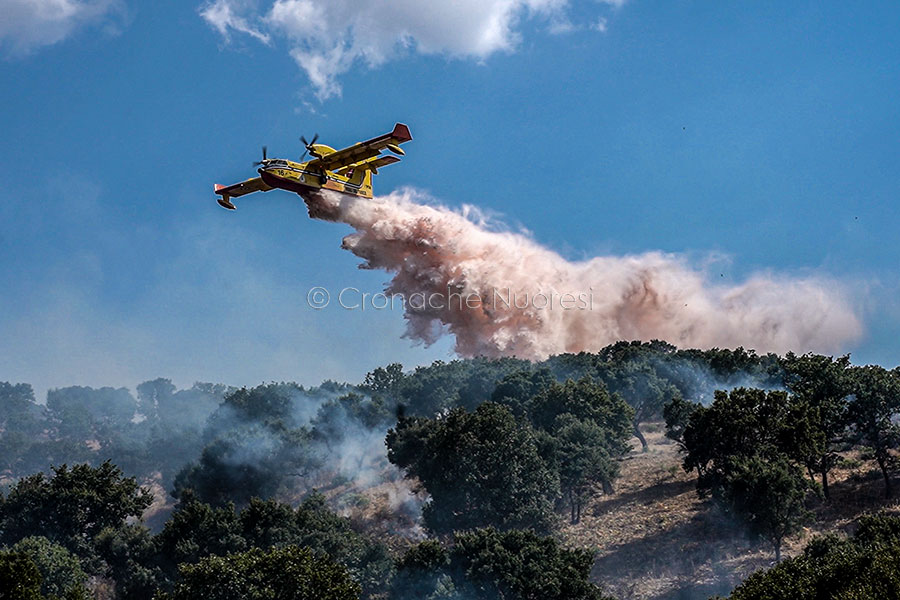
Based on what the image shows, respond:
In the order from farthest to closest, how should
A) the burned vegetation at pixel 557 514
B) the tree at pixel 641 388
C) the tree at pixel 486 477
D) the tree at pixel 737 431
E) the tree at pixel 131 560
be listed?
the tree at pixel 641 388, the tree at pixel 486 477, the tree at pixel 737 431, the tree at pixel 131 560, the burned vegetation at pixel 557 514

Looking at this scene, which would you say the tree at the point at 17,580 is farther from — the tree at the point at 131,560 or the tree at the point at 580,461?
the tree at the point at 580,461

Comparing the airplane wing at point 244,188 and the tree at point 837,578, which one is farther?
the airplane wing at point 244,188

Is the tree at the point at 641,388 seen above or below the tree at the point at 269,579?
above

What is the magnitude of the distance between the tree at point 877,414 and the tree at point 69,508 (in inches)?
2305

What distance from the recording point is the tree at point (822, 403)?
→ 189 feet

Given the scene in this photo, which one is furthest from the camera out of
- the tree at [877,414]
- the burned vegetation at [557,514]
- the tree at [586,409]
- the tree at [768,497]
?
the tree at [586,409]

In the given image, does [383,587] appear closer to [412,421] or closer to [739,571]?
[739,571]

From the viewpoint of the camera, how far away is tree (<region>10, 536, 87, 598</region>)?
55.4m

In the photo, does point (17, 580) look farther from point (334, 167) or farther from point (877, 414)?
point (877, 414)

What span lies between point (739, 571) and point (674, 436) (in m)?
26.0

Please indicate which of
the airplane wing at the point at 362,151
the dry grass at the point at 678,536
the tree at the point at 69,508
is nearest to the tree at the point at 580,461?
the dry grass at the point at 678,536

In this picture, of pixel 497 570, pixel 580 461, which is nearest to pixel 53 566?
pixel 497 570

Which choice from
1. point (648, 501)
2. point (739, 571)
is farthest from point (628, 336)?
point (739, 571)

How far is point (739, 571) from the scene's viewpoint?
51906mm
